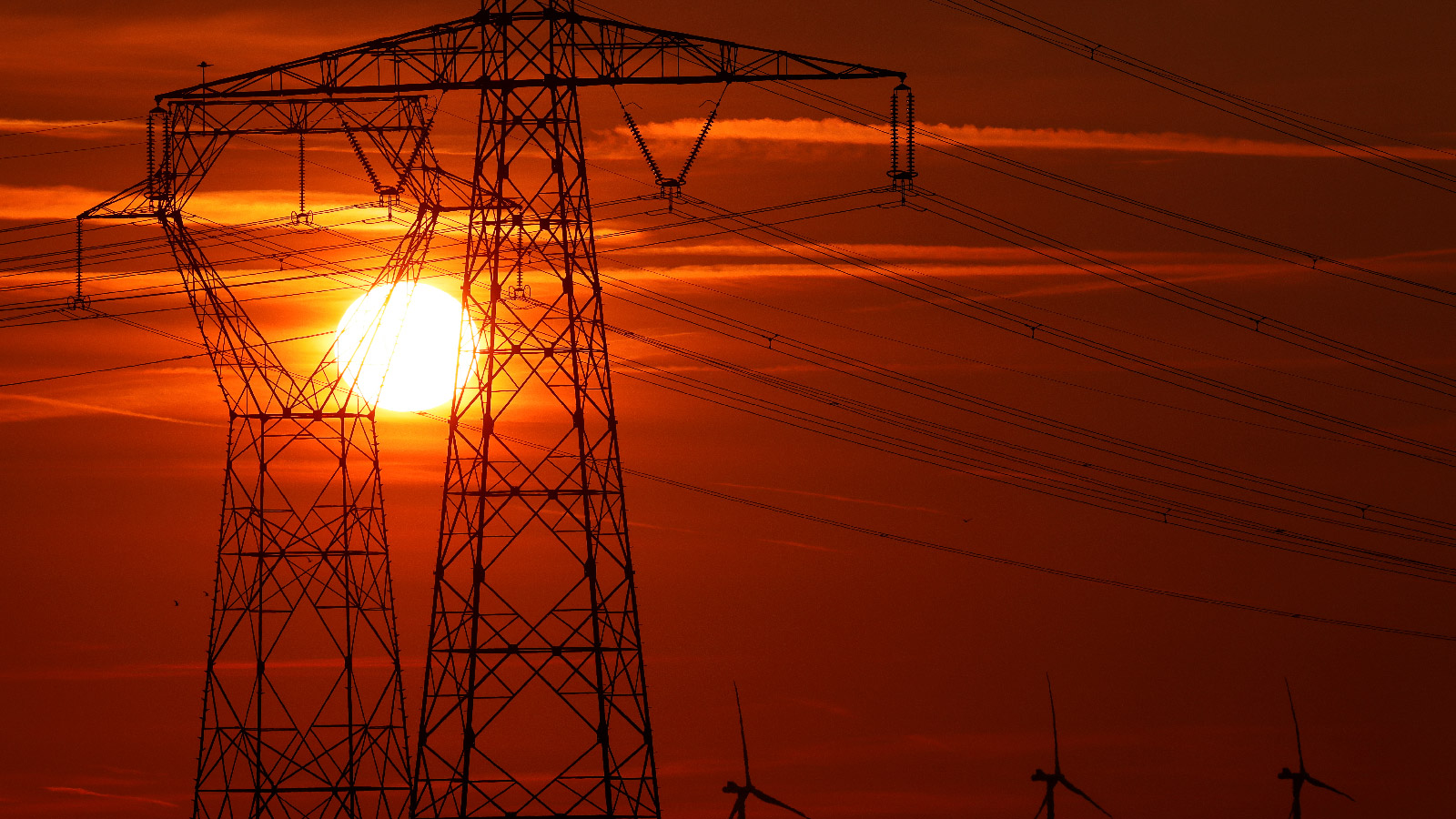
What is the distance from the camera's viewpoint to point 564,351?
1917 inches

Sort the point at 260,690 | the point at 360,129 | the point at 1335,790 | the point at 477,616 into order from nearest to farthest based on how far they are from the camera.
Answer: the point at 477,616 < the point at 360,129 < the point at 260,690 < the point at 1335,790

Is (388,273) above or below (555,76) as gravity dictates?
below

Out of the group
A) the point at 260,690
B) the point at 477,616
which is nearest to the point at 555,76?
the point at 477,616

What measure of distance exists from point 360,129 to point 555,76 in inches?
378

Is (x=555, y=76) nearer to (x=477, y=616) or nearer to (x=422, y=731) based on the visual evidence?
(x=477, y=616)

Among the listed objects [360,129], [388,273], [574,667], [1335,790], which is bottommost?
[1335,790]

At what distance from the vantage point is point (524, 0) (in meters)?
50.1

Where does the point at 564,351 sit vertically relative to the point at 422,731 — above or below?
above

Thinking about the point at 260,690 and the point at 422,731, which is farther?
the point at 260,690

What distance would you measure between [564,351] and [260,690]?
1929 centimetres

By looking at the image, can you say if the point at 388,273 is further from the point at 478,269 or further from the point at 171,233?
the point at 478,269

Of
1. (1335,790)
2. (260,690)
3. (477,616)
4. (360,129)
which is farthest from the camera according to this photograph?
(1335,790)

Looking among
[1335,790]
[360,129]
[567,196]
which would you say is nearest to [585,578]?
[567,196]

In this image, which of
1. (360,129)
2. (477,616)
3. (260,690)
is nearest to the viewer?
(477,616)
